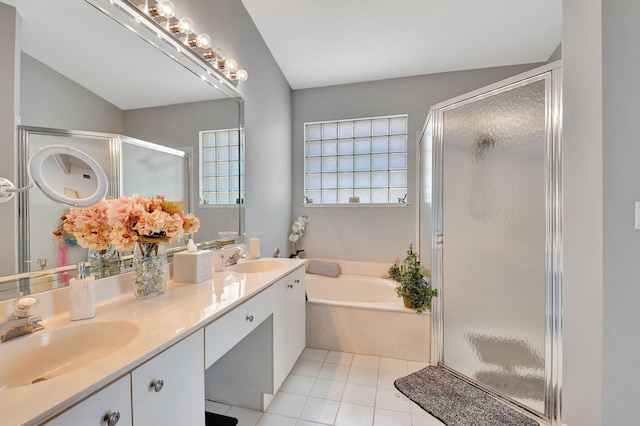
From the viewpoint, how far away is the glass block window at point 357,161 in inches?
121

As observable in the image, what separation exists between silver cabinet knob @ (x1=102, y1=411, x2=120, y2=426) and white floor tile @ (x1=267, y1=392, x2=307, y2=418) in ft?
3.85

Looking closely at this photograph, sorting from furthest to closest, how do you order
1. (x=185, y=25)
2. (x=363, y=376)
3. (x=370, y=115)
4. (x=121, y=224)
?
(x=370, y=115)
(x=363, y=376)
(x=185, y=25)
(x=121, y=224)

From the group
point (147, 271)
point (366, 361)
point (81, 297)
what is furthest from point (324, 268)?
point (81, 297)

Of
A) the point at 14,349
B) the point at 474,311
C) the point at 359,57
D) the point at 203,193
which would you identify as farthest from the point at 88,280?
the point at 359,57

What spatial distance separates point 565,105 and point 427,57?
1658 millimetres

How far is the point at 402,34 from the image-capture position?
2379 mm

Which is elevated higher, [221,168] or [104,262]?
[221,168]

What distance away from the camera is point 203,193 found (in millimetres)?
1764

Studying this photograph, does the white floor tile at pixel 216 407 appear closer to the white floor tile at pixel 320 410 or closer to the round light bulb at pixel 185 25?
the white floor tile at pixel 320 410

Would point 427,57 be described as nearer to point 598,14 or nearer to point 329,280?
point 598,14

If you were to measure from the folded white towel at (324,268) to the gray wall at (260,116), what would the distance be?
43cm

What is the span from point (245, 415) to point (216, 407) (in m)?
0.21

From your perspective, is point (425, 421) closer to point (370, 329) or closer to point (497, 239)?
point (370, 329)

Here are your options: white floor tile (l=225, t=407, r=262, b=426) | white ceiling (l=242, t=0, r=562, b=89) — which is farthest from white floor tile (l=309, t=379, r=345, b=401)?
white ceiling (l=242, t=0, r=562, b=89)
